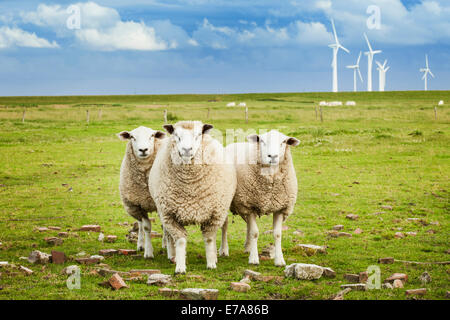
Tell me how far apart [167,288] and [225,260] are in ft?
7.92

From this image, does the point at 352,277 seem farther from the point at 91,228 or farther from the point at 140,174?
the point at 91,228

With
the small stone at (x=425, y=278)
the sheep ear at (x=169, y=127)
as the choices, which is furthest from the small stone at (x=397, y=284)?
the sheep ear at (x=169, y=127)

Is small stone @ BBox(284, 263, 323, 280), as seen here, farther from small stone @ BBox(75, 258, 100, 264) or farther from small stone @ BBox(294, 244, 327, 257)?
small stone @ BBox(75, 258, 100, 264)

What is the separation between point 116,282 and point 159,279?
638 mm

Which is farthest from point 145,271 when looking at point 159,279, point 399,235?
point 399,235

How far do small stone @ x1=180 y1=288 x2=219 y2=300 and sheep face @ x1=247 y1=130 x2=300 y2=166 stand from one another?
2794 millimetres

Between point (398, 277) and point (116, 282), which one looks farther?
point (398, 277)

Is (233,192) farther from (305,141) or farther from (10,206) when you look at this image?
(305,141)

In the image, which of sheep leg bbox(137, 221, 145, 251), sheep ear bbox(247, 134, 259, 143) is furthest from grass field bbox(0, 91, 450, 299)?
sheep ear bbox(247, 134, 259, 143)

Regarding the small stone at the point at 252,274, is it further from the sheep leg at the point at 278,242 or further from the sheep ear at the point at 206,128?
the sheep ear at the point at 206,128

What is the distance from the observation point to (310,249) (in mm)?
9602

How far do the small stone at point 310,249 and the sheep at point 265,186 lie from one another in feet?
2.45

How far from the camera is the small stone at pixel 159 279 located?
24.2 ft
